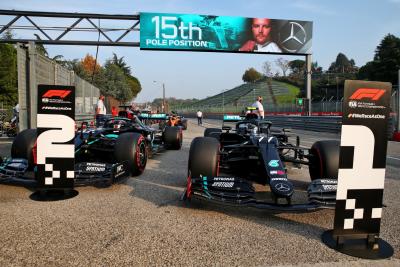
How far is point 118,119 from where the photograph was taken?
7.86 metres

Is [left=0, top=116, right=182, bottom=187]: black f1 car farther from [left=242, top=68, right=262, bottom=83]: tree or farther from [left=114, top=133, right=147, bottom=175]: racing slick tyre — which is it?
[left=242, top=68, right=262, bottom=83]: tree

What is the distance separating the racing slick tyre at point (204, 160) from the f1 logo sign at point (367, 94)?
2.13m

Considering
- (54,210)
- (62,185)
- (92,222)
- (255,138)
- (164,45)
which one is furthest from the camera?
(164,45)

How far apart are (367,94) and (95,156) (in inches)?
193

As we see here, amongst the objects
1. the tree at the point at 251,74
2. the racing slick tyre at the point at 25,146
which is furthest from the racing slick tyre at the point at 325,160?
the tree at the point at 251,74

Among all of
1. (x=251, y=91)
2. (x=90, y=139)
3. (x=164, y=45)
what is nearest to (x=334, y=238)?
(x=90, y=139)

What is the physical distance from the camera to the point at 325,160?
506cm

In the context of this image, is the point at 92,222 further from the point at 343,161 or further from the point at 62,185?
the point at 343,161

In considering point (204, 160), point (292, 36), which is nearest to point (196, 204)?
point (204, 160)

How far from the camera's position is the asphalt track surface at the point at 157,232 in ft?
9.73

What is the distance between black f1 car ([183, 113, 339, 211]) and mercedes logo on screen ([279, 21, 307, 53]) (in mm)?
15930

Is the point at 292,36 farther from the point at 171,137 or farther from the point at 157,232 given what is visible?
the point at 157,232

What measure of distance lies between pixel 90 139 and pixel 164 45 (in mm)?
13633

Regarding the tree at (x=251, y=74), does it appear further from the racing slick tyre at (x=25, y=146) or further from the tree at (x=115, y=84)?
the racing slick tyre at (x=25, y=146)
